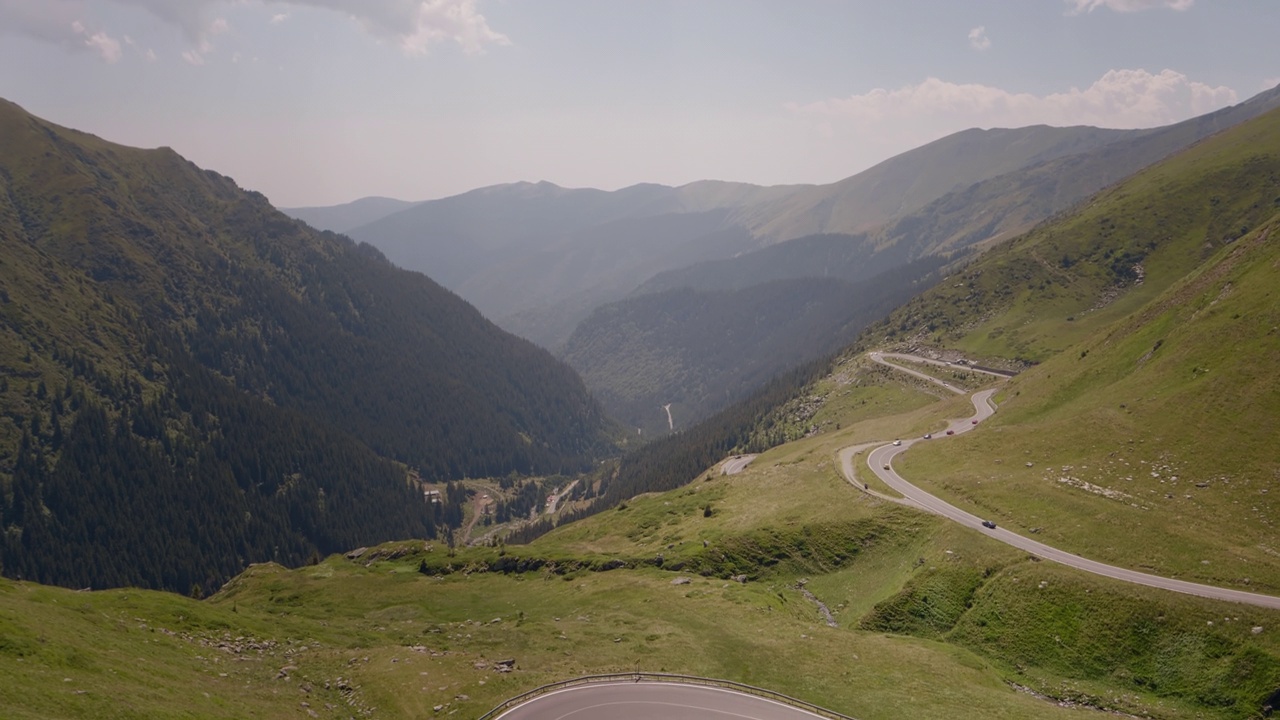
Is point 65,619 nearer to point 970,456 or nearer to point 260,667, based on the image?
point 260,667

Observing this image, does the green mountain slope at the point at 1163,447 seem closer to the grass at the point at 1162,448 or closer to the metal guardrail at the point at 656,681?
the grass at the point at 1162,448

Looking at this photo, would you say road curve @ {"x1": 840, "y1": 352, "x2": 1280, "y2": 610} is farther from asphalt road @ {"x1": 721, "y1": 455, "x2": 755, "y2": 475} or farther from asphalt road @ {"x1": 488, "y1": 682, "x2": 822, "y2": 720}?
asphalt road @ {"x1": 721, "y1": 455, "x2": 755, "y2": 475}

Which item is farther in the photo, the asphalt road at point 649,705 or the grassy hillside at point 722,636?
the grassy hillside at point 722,636

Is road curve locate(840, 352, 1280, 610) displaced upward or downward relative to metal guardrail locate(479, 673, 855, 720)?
downward

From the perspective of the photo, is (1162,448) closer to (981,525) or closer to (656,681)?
(981,525)

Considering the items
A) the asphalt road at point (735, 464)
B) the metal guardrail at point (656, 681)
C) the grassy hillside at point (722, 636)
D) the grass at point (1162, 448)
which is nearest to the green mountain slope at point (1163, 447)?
the grass at point (1162, 448)

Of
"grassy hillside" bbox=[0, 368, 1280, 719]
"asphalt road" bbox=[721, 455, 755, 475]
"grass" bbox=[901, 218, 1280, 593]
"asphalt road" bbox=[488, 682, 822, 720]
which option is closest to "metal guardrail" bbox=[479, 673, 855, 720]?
"asphalt road" bbox=[488, 682, 822, 720]

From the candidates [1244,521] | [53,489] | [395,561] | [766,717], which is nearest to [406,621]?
[395,561]
